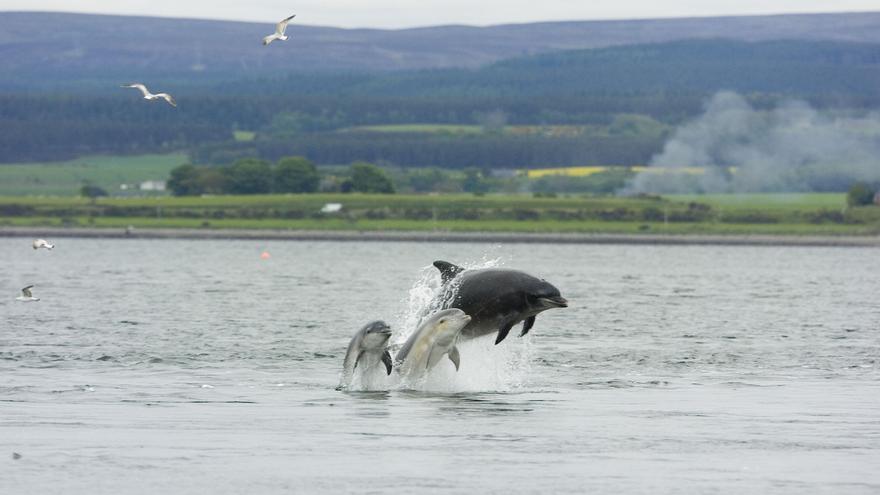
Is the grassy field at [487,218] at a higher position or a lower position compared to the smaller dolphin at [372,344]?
lower

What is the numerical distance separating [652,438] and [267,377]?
11845mm

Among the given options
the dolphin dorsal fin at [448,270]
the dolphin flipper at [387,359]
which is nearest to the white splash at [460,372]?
the dolphin dorsal fin at [448,270]

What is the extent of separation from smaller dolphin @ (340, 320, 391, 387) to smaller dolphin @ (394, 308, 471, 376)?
50 centimetres

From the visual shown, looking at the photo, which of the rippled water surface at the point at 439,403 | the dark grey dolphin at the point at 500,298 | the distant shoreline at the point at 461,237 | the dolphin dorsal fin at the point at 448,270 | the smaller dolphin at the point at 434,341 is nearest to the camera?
the rippled water surface at the point at 439,403

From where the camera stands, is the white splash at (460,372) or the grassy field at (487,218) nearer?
the white splash at (460,372)

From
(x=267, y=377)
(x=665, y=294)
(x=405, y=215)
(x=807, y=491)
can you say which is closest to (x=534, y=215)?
(x=405, y=215)

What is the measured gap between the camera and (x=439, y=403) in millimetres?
30938

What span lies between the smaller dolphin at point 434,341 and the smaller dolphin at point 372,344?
500mm

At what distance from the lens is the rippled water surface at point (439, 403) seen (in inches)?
918

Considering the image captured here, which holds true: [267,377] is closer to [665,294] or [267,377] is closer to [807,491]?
[807,491]

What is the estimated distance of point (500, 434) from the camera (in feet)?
88.3

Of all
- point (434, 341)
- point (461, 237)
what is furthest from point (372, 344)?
point (461, 237)

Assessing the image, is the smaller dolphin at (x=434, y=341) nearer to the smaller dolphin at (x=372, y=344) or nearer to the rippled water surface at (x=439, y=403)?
the smaller dolphin at (x=372, y=344)

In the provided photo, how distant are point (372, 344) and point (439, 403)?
1.69 meters
